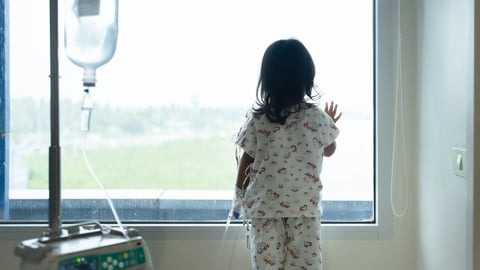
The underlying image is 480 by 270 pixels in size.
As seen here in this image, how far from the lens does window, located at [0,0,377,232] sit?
201 centimetres

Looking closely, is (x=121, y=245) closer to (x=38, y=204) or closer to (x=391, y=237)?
(x=38, y=204)

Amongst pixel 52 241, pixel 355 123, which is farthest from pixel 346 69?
pixel 52 241

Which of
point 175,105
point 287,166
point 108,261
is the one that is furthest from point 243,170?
point 108,261

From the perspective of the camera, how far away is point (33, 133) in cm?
206

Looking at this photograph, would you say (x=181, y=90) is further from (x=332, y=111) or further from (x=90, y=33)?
(x=332, y=111)

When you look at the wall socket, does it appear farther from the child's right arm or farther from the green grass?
the green grass

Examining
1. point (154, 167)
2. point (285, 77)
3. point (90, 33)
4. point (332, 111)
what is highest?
point (90, 33)

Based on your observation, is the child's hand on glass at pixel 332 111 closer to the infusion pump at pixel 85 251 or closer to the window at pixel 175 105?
the window at pixel 175 105

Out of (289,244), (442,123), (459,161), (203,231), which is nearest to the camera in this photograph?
(459,161)

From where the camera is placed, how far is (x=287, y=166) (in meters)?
1.69

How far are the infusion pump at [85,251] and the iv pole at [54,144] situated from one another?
49 mm

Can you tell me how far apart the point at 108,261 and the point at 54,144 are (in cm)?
38

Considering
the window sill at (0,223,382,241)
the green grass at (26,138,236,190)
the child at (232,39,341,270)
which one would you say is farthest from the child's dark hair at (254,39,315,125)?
the window sill at (0,223,382,241)

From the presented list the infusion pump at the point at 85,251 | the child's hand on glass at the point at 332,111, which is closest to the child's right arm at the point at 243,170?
the child's hand on glass at the point at 332,111
